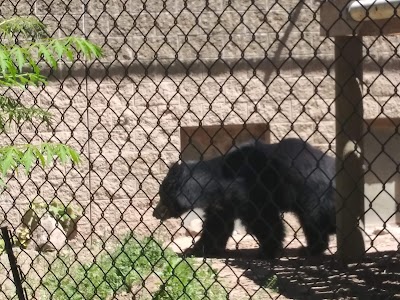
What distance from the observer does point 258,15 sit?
934cm

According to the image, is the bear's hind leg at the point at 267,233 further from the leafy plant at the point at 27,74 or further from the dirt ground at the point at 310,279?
the leafy plant at the point at 27,74

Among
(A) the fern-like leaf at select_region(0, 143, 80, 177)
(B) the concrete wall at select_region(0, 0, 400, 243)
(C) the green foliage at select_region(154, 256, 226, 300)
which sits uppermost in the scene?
(B) the concrete wall at select_region(0, 0, 400, 243)

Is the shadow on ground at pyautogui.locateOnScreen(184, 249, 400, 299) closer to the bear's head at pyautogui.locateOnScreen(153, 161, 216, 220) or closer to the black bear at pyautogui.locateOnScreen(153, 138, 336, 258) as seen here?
the black bear at pyautogui.locateOnScreen(153, 138, 336, 258)

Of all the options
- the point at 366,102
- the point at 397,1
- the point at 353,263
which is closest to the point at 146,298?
the point at 353,263

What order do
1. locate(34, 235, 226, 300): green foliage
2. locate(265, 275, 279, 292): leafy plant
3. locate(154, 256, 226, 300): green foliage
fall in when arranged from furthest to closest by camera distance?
locate(265, 275, 279, 292): leafy plant < locate(34, 235, 226, 300): green foliage < locate(154, 256, 226, 300): green foliage

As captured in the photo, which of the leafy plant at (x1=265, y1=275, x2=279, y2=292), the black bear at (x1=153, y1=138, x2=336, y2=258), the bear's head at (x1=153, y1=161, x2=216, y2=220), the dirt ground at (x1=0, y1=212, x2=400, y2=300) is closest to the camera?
the dirt ground at (x1=0, y1=212, x2=400, y2=300)

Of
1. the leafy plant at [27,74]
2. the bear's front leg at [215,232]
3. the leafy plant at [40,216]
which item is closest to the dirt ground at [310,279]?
the bear's front leg at [215,232]

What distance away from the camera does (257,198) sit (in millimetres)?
8992

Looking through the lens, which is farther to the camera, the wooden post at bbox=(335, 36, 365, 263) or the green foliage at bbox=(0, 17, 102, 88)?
the wooden post at bbox=(335, 36, 365, 263)

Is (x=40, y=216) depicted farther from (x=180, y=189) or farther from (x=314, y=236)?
(x=314, y=236)

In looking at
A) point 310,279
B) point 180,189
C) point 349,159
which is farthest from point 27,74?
point 180,189

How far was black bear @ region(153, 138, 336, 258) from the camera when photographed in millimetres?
8609

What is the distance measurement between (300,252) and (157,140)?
1.93 m

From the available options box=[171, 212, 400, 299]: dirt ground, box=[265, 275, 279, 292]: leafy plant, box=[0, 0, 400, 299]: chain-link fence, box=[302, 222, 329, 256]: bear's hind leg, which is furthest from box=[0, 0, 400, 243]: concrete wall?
box=[265, 275, 279, 292]: leafy plant
